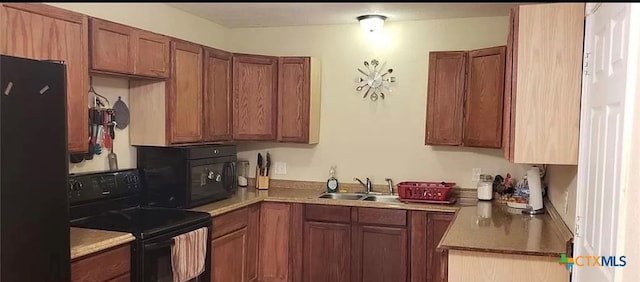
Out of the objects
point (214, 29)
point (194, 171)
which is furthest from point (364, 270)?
point (214, 29)

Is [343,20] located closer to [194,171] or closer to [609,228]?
[194,171]

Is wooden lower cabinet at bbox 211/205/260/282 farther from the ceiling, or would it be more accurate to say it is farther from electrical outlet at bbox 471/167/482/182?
electrical outlet at bbox 471/167/482/182

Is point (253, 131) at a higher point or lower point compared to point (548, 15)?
lower

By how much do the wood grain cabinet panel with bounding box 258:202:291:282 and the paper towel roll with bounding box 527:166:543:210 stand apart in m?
1.76

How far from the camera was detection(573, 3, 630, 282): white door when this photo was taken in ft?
5.29

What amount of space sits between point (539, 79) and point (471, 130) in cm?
127

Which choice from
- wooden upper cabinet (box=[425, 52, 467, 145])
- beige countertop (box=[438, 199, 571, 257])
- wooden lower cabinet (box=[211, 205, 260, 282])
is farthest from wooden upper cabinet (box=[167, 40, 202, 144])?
beige countertop (box=[438, 199, 571, 257])

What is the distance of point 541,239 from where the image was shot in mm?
2668

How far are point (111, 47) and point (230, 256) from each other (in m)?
1.66

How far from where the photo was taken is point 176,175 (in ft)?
11.5

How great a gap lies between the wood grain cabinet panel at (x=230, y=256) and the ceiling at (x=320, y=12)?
164 centimetres

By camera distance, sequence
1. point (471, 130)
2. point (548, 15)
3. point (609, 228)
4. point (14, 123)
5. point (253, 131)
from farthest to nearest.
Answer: point (253, 131) → point (471, 130) → point (548, 15) → point (14, 123) → point (609, 228)

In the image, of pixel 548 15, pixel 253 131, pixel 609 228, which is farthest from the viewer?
pixel 253 131

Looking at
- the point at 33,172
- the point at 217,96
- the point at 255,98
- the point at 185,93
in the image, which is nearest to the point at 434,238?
the point at 255,98
